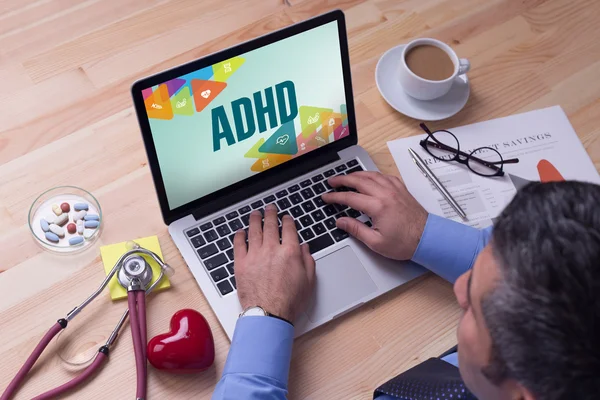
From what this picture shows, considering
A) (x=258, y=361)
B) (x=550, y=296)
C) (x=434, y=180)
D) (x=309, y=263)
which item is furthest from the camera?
(x=434, y=180)

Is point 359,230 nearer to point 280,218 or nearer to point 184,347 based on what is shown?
point 280,218

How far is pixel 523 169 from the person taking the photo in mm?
1162

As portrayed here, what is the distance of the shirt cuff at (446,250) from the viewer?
1014 mm

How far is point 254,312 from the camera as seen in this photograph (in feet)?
3.08

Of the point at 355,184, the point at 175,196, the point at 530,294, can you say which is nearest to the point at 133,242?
the point at 175,196

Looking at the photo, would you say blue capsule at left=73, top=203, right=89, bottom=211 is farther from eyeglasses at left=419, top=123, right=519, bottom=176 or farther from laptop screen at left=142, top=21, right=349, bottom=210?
eyeglasses at left=419, top=123, right=519, bottom=176

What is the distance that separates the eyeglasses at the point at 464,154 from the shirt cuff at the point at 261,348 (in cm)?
45

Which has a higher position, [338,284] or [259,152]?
[259,152]

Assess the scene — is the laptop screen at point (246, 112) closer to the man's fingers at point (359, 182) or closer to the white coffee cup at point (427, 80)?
the man's fingers at point (359, 182)

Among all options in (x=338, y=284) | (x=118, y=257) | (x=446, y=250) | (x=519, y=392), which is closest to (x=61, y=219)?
(x=118, y=257)

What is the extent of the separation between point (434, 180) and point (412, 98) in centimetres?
19

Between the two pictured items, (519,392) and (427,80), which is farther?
(427,80)

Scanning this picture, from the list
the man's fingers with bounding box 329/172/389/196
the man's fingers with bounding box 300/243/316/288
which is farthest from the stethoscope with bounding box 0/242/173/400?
the man's fingers with bounding box 329/172/389/196

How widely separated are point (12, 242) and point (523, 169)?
0.88 metres
